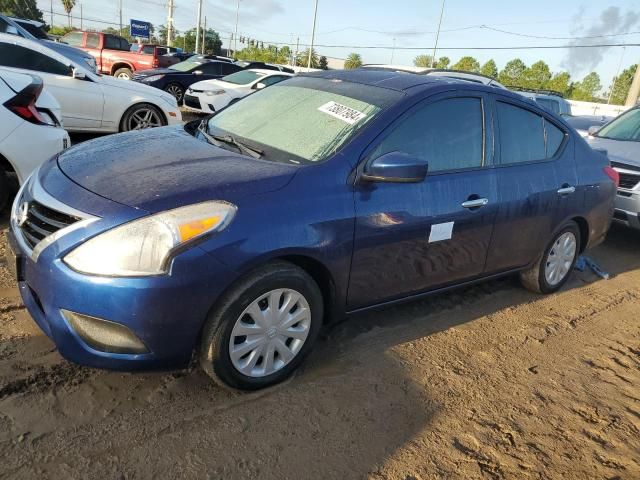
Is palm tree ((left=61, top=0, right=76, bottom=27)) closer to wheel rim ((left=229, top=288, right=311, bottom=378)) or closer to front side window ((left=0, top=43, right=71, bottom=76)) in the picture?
front side window ((left=0, top=43, right=71, bottom=76))

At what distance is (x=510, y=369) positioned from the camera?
343 centimetres

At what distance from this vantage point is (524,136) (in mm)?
4035

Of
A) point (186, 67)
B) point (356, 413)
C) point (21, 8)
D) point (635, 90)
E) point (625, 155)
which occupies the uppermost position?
point (21, 8)

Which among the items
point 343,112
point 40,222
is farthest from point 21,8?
point 40,222

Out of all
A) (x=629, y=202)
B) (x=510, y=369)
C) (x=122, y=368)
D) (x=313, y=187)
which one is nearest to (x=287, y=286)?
(x=313, y=187)

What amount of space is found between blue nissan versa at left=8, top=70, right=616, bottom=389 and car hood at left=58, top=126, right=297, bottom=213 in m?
0.01

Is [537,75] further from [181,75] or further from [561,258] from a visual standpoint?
[561,258]

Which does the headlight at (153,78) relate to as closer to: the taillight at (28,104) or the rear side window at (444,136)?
the taillight at (28,104)

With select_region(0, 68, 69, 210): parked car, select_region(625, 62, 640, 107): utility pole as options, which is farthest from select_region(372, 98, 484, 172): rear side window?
select_region(625, 62, 640, 107): utility pole

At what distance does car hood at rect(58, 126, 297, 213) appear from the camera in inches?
98.0

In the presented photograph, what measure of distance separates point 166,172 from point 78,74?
5534 mm

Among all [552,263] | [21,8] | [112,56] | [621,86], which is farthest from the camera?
[621,86]

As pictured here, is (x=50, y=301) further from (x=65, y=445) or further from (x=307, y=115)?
(x=307, y=115)

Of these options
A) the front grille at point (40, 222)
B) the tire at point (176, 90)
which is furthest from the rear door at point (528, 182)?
the tire at point (176, 90)
